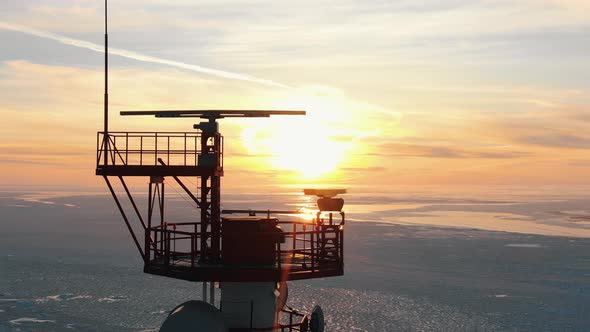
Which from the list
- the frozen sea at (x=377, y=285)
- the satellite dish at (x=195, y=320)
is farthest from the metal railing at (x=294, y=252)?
the frozen sea at (x=377, y=285)

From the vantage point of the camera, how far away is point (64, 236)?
366 ft

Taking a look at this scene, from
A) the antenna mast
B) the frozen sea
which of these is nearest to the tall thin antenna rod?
the antenna mast

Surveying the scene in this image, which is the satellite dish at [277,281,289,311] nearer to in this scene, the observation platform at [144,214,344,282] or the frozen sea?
the observation platform at [144,214,344,282]

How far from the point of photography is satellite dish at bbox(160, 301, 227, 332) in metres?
18.8

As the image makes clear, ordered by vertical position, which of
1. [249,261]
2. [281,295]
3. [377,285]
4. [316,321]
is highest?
[249,261]

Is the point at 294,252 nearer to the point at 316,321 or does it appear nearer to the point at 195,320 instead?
the point at 316,321

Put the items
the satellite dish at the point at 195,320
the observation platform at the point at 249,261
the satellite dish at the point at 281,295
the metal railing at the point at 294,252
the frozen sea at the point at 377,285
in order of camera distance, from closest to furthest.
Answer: the satellite dish at the point at 195,320 < the observation platform at the point at 249,261 < the metal railing at the point at 294,252 < the satellite dish at the point at 281,295 < the frozen sea at the point at 377,285

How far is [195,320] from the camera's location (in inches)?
744

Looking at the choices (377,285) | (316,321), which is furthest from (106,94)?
(377,285)

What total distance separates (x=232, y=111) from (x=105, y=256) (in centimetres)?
7070

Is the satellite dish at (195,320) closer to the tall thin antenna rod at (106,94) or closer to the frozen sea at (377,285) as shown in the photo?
the tall thin antenna rod at (106,94)

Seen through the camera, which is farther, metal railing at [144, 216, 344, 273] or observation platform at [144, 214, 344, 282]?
metal railing at [144, 216, 344, 273]

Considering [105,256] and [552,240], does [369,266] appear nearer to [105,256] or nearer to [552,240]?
[105,256]

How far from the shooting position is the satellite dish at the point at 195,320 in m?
18.8
